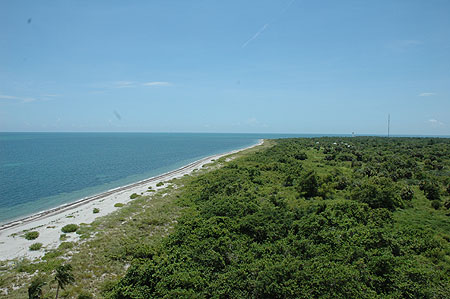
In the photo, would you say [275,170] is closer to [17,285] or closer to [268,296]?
[268,296]

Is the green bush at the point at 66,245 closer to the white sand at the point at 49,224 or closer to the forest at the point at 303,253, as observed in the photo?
the white sand at the point at 49,224

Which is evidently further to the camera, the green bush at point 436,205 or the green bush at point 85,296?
the green bush at point 436,205

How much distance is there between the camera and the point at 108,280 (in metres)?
16.4

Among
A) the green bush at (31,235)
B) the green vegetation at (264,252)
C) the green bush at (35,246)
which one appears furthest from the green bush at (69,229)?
the green bush at (35,246)

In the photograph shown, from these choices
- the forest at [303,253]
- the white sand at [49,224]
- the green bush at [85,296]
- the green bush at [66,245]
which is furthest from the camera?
the white sand at [49,224]

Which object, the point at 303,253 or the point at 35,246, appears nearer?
the point at 303,253

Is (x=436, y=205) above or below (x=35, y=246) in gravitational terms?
above

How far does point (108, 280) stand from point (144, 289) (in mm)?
4534

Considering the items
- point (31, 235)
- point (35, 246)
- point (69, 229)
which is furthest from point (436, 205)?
point (31, 235)

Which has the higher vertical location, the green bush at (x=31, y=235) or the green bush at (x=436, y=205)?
the green bush at (x=436, y=205)

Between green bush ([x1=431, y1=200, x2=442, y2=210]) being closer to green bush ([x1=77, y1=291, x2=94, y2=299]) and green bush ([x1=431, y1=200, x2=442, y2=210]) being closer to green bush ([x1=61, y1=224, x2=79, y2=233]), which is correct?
green bush ([x1=77, y1=291, x2=94, y2=299])

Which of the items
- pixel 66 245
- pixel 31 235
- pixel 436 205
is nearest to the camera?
pixel 66 245

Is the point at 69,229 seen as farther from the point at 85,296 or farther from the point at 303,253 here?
the point at 303,253

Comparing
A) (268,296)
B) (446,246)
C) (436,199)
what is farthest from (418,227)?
(268,296)
